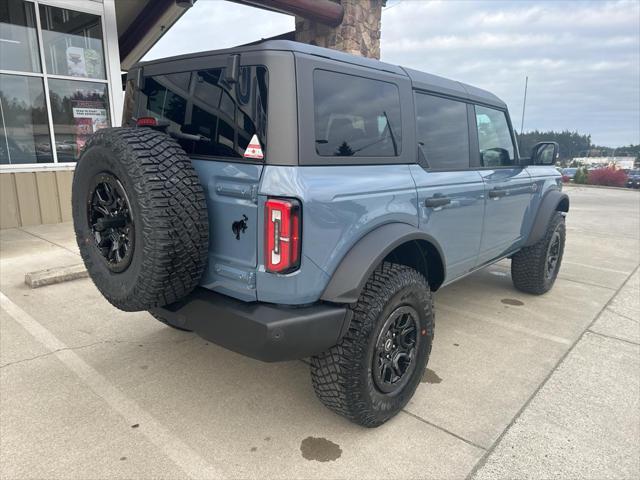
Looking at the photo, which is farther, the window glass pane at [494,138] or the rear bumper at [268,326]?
the window glass pane at [494,138]

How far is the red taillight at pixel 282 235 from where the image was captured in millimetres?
1939

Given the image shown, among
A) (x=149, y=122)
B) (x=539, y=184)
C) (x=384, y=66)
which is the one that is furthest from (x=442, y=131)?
(x=149, y=122)

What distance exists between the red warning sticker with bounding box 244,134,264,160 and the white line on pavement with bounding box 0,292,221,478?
1.52 m

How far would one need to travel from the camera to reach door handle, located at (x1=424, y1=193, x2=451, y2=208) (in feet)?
8.98

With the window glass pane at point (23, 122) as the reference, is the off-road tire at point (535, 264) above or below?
below

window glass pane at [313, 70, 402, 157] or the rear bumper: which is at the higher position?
window glass pane at [313, 70, 402, 157]

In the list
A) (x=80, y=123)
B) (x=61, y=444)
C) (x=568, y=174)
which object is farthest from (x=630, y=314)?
(x=568, y=174)

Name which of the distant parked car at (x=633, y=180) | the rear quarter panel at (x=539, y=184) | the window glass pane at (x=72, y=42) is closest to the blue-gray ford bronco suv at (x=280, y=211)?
the rear quarter panel at (x=539, y=184)

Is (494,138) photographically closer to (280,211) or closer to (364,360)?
(364,360)

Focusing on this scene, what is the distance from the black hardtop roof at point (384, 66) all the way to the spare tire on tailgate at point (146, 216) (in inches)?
23.1

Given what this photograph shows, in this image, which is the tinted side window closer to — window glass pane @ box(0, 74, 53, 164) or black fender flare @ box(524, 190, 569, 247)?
black fender flare @ box(524, 190, 569, 247)

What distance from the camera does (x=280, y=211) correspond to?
6.36 feet

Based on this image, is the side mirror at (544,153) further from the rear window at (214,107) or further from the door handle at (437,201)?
the rear window at (214,107)

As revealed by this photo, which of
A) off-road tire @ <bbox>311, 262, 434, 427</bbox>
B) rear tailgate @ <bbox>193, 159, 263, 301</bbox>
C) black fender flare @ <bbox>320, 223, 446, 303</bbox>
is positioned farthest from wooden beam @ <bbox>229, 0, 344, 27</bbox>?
off-road tire @ <bbox>311, 262, 434, 427</bbox>
